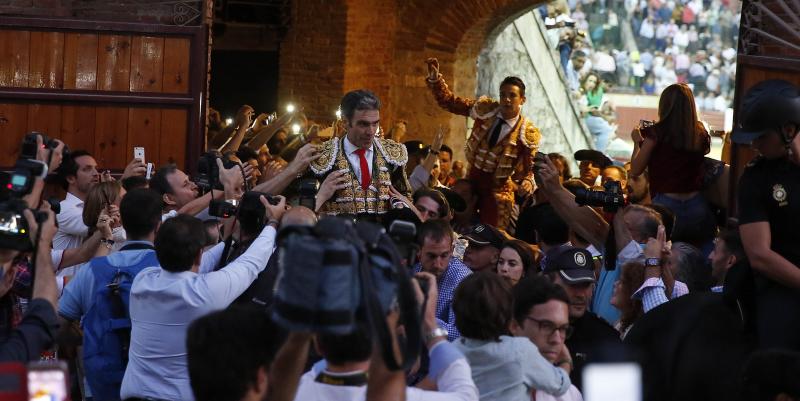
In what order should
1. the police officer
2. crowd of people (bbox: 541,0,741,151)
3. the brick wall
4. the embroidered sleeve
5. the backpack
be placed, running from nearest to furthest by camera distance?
the police officer → the backpack → the embroidered sleeve → the brick wall → crowd of people (bbox: 541,0,741,151)

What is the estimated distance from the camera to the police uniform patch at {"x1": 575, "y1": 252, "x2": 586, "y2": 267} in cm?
591

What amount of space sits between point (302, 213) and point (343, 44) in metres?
10.4

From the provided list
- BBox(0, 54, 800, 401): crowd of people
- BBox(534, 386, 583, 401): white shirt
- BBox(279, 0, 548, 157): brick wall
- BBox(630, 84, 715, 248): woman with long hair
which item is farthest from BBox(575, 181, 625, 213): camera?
BBox(279, 0, 548, 157): brick wall

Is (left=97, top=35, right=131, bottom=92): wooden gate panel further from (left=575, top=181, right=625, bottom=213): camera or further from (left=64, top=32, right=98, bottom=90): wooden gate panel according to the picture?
(left=575, top=181, right=625, bottom=213): camera

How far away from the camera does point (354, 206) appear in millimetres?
7473

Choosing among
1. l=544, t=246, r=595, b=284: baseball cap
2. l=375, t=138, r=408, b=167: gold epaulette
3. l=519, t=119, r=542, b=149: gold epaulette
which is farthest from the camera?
l=519, t=119, r=542, b=149: gold epaulette

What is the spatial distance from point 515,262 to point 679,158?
7.69 feet

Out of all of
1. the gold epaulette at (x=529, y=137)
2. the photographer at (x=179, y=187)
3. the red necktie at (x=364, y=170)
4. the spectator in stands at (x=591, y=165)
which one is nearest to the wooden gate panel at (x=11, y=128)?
the photographer at (x=179, y=187)

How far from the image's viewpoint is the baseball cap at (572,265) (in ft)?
19.1

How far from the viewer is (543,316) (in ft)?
15.5

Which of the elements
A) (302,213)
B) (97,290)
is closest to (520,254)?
(302,213)

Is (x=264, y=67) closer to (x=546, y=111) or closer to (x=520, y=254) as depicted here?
(x=546, y=111)

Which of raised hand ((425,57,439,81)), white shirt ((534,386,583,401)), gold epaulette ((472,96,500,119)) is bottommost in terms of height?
white shirt ((534,386,583,401))

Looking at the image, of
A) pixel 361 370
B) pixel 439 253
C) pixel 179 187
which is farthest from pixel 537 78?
pixel 361 370
